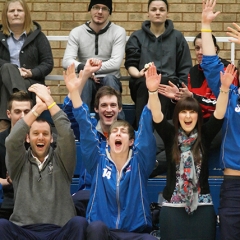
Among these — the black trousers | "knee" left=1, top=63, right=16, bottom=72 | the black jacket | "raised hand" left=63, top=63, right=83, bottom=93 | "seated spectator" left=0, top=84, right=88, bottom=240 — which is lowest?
the black trousers

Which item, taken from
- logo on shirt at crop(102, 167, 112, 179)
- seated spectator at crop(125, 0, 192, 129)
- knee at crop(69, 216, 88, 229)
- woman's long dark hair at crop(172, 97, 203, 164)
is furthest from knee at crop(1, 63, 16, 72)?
knee at crop(69, 216, 88, 229)

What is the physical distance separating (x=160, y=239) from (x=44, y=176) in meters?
1.03

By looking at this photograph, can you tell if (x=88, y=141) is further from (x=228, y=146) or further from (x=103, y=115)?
(x=228, y=146)

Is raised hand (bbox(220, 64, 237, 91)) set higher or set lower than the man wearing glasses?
lower

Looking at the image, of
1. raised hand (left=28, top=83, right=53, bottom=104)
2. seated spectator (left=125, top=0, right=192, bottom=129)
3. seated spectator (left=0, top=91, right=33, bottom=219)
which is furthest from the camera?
seated spectator (left=125, top=0, right=192, bottom=129)

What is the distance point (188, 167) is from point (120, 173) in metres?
0.53

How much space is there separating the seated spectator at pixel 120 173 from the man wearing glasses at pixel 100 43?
1.73 m

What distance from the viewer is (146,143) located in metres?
6.58

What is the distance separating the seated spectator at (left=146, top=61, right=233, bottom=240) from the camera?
643 centimetres

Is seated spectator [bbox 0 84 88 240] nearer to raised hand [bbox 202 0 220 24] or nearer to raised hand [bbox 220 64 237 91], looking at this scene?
raised hand [bbox 220 64 237 91]

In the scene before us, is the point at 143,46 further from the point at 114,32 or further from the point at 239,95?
the point at 239,95

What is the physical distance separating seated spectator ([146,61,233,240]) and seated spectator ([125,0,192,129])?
1.69 metres

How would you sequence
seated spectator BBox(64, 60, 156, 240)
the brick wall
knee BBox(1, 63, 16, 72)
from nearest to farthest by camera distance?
seated spectator BBox(64, 60, 156, 240) < knee BBox(1, 63, 16, 72) < the brick wall

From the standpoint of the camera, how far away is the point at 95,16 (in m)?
8.49
